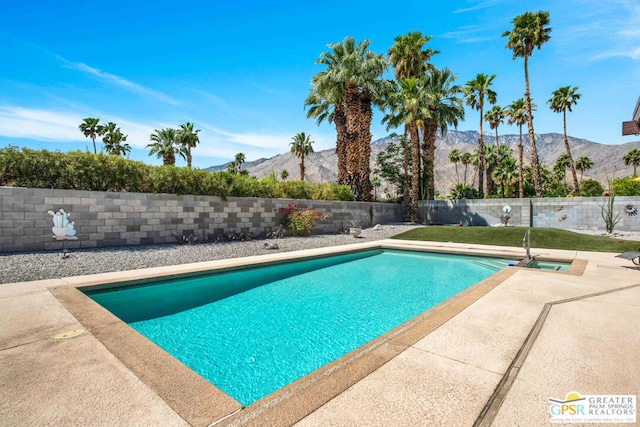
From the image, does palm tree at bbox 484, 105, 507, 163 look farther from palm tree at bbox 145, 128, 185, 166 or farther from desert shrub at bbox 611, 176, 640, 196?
palm tree at bbox 145, 128, 185, 166

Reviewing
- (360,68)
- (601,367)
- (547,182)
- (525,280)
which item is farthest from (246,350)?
(547,182)

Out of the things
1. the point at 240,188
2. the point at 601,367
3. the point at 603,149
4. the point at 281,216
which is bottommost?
the point at 601,367

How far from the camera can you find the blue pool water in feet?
12.0

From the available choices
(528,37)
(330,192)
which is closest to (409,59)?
(528,37)

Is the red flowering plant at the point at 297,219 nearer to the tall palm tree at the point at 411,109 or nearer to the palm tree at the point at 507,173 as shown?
the tall palm tree at the point at 411,109

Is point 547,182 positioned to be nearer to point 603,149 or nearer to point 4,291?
point 4,291

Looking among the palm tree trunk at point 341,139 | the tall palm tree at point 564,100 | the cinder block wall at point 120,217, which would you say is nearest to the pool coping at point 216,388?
the cinder block wall at point 120,217

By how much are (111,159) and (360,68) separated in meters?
15.6

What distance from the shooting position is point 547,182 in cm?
4500

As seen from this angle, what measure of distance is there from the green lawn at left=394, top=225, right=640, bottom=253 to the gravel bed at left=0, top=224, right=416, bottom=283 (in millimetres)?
7107

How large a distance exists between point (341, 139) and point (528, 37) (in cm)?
1638

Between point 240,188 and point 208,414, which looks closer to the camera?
point 208,414

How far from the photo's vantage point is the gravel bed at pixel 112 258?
6664 millimetres
